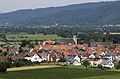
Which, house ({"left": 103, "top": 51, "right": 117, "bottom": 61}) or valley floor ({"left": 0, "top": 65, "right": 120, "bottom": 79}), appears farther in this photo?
house ({"left": 103, "top": 51, "right": 117, "bottom": 61})

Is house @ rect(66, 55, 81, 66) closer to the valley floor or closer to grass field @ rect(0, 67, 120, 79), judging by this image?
the valley floor

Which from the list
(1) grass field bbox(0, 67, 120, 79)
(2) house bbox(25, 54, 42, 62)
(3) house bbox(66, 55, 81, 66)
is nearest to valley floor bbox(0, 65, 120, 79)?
(1) grass field bbox(0, 67, 120, 79)

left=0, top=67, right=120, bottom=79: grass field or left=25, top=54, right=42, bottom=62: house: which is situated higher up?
left=25, top=54, right=42, bottom=62: house

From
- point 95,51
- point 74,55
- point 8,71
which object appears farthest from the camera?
point 95,51

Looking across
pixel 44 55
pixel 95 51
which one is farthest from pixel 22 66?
pixel 95 51

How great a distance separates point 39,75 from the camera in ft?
93.1

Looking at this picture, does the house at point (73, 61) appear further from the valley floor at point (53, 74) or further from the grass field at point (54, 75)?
the grass field at point (54, 75)

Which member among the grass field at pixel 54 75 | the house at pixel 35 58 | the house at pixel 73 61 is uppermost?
the house at pixel 35 58

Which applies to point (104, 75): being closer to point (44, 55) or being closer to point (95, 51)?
point (44, 55)

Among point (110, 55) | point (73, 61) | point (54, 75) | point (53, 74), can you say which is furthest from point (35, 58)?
point (54, 75)

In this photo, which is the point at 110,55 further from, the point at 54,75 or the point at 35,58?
the point at 54,75

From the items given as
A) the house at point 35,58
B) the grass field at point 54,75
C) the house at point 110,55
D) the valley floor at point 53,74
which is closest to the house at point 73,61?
the house at point 35,58

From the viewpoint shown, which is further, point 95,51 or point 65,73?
point 95,51

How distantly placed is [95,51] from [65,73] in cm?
1894
